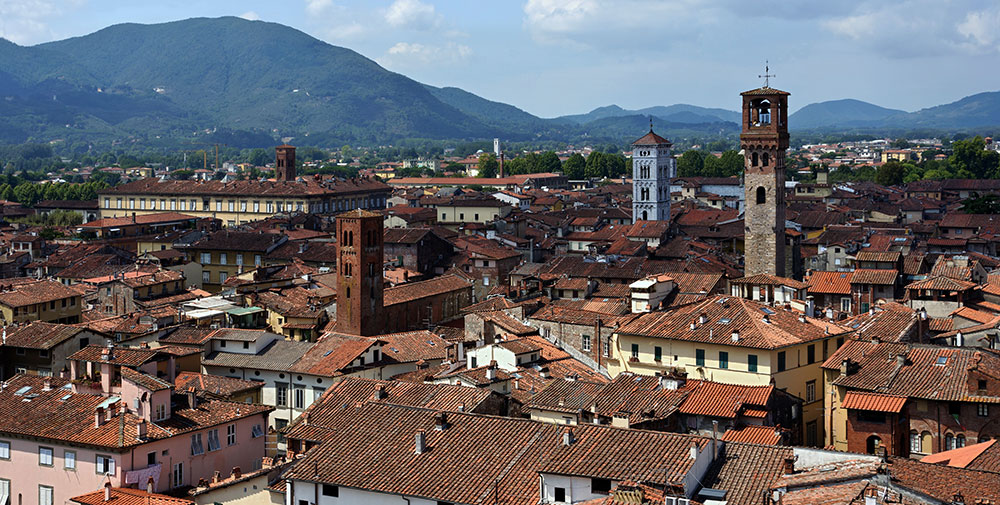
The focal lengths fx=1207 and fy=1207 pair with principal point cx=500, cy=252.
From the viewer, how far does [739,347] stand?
137 ft

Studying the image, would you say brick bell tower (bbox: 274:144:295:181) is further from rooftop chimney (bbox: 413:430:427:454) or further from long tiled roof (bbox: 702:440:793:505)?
long tiled roof (bbox: 702:440:793:505)

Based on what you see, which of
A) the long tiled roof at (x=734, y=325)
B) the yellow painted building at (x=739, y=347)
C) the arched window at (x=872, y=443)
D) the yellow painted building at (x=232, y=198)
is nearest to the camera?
the arched window at (x=872, y=443)

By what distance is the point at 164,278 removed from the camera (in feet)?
224

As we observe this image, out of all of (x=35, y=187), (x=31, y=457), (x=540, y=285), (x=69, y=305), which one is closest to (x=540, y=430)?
(x=31, y=457)

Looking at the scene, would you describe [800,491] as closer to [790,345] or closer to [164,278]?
[790,345]

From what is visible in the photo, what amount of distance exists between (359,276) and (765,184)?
25.1m

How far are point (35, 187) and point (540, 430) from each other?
556ft

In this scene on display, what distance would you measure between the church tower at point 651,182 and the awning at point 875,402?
81.3 m

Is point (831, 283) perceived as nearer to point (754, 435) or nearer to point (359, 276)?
point (359, 276)

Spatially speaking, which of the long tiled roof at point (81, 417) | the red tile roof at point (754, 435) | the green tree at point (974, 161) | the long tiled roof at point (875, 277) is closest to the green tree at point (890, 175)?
the green tree at point (974, 161)

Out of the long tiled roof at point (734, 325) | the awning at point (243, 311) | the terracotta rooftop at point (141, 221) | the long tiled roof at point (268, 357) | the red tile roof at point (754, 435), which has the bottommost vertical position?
the red tile roof at point (754, 435)

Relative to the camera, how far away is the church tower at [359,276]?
2275 inches

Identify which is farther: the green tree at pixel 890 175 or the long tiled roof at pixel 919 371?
the green tree at pixel 890 175

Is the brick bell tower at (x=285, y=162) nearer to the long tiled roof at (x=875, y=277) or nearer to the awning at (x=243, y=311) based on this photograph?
the awning at (x=243, y=311)
